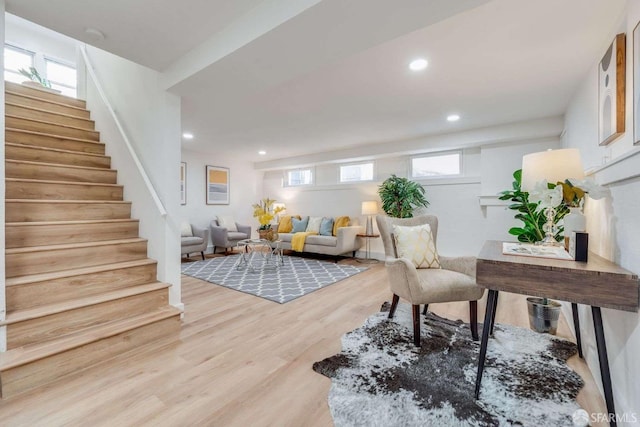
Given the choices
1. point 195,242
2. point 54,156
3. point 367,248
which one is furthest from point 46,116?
point 367,248

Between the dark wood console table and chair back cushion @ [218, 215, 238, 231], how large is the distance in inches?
220

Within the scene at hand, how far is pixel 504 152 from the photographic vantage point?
14.1ft

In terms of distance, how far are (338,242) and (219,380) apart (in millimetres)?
3757

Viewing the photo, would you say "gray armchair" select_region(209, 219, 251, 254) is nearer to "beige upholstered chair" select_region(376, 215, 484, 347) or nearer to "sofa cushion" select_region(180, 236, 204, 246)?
"sofa cushion" select_region(180, 236, 204, 246)

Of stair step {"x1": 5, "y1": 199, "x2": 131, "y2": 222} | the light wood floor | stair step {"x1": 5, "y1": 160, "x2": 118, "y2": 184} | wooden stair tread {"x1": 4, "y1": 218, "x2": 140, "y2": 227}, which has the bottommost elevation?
the light wood floor

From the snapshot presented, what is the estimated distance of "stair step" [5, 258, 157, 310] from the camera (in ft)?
6.07

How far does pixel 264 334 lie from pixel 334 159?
429cm

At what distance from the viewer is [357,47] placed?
179cm

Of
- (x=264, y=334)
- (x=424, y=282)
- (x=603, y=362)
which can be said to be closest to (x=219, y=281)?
(x=264, y=334)

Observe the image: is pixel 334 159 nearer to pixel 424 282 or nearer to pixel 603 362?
pixel 424 282

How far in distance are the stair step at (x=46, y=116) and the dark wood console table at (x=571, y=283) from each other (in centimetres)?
451

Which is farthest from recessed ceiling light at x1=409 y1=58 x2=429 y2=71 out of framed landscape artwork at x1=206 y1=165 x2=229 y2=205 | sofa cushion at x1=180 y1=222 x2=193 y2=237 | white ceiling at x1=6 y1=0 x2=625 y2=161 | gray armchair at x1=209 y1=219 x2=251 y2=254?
framed landscape artwork at x1=206 y1=165 x2=229 y2=205

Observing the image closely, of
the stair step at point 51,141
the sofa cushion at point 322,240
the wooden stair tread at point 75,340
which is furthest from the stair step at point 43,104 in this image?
the sofa cushion at point 322,240

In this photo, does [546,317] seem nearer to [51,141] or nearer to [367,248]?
[367,248]
